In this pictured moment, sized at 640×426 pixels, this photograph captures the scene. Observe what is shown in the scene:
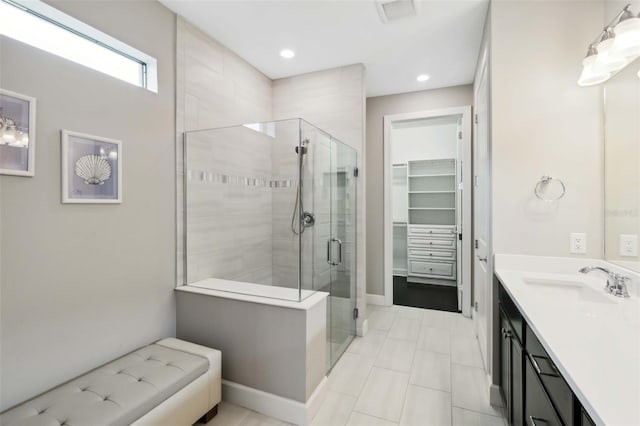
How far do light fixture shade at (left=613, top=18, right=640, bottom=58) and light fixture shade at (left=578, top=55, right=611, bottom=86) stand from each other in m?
0.16

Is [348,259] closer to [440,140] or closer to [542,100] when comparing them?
[542,100]

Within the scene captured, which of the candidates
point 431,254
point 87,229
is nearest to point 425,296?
point 431,254

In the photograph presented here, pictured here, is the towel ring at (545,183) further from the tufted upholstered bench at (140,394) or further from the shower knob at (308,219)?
the tufted upholstered bench at (140,394)

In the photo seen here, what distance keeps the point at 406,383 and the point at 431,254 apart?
310 cm

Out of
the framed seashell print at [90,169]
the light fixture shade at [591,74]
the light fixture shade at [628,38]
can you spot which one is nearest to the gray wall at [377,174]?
the light fixture shade at [591,74]

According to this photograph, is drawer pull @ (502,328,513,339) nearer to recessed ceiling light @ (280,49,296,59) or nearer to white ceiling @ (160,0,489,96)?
white ceiling @ (160,0,489,96)

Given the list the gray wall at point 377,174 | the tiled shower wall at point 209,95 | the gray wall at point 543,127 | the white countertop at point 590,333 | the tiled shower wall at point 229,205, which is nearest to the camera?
the white countertop at point 590,333

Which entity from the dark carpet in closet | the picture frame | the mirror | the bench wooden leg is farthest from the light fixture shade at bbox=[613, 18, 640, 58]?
the dark carpet in closet

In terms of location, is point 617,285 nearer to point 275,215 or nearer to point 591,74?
point 591,74

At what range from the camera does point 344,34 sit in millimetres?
2469

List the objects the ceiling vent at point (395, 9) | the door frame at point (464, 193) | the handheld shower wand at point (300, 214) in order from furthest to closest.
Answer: the door frame at point (464, 193) < the handheld shower wand at point (300, 214) < the ceiling vent at point (395, 9)

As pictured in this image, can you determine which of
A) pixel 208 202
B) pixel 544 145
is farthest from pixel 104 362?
pixel 544 145

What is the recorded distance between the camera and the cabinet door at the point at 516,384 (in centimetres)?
138

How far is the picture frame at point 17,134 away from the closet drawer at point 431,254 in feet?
16.1
